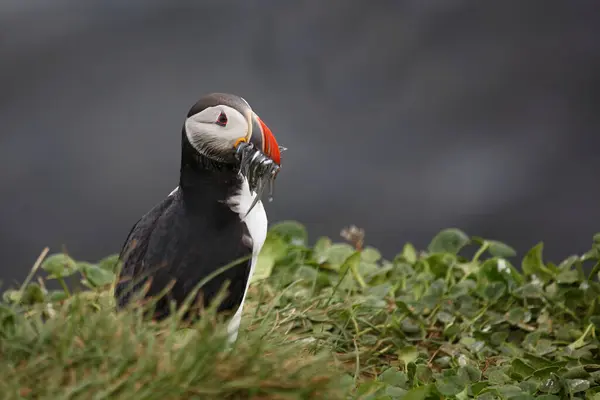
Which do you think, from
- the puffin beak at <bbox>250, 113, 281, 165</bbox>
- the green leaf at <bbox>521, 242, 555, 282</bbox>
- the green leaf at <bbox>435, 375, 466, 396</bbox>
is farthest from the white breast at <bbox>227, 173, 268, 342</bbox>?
the green leaf at <bbox>521, 242, 555, 282</bbox>

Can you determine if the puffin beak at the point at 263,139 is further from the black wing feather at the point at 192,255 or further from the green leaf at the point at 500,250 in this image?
the green leaf at the point at 500,250

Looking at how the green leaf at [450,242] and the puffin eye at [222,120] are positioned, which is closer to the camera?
the puffin eye at [222,120]

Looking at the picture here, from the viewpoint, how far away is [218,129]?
2.94m

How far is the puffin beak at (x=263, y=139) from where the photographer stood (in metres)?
2.93

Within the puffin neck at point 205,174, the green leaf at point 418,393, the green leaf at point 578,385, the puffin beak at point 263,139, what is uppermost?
the puffin beak at point 263,139

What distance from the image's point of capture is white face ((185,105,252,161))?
→ 293cm

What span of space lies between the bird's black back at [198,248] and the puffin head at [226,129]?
0.13 metres

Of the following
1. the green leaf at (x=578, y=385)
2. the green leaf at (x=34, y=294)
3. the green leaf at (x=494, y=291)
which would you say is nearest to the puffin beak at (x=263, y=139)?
the green leaf at (x=578, y=385)

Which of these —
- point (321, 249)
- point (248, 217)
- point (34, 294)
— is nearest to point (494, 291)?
point (321, 249)

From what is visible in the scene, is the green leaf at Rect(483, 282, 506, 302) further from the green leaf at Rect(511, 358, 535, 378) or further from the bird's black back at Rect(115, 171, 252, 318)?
the bird's black back at Rect(115, 171, 252, 318)

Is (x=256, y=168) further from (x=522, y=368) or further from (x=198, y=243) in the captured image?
(x=522, y=368)

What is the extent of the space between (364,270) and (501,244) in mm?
821

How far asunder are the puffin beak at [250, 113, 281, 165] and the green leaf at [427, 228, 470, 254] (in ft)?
7.90

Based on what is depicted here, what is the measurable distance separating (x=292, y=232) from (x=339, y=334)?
1313mm
